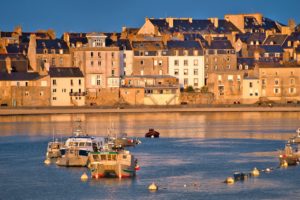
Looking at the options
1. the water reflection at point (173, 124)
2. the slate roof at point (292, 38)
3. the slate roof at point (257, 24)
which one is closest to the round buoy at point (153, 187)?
the water reflection at point (173, 124)

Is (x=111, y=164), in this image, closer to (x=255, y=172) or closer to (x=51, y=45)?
(x=255, y=172)

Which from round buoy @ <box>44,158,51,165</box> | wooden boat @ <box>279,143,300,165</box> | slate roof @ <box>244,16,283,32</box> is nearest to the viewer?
wooden boat @ <box>279,143,300,165</box>

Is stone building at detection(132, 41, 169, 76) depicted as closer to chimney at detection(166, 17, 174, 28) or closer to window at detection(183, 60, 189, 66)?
window at detection(183, 60, 189, 66)

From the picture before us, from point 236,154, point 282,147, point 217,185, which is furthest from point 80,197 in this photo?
point 282,147

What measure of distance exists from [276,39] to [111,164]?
79.6 meters

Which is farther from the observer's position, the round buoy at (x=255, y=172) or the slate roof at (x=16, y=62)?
the slate roof at (x=16, y=62)

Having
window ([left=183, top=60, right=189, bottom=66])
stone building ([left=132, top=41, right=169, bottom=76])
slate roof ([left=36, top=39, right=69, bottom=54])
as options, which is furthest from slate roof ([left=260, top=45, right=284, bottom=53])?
slate roof ([left=36, top=39, right=69, bottom=54])

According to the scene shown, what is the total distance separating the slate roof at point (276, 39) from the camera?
13189cm

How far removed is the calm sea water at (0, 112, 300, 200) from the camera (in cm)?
5222

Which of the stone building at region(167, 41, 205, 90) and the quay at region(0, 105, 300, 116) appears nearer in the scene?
the quay at region(0, 105, 300, 116)

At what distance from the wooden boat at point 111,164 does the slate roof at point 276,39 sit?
76.9 meters

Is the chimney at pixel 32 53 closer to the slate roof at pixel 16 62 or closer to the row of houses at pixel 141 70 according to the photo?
the row of houses at pixel 141 70

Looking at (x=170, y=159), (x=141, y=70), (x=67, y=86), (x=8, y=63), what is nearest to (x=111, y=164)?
(x=170, y=159)

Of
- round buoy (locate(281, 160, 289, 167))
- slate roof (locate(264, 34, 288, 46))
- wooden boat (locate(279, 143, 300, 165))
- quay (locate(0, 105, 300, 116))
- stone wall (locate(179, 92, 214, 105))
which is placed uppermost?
slate roof (locate(264, 34, 288, 46))
